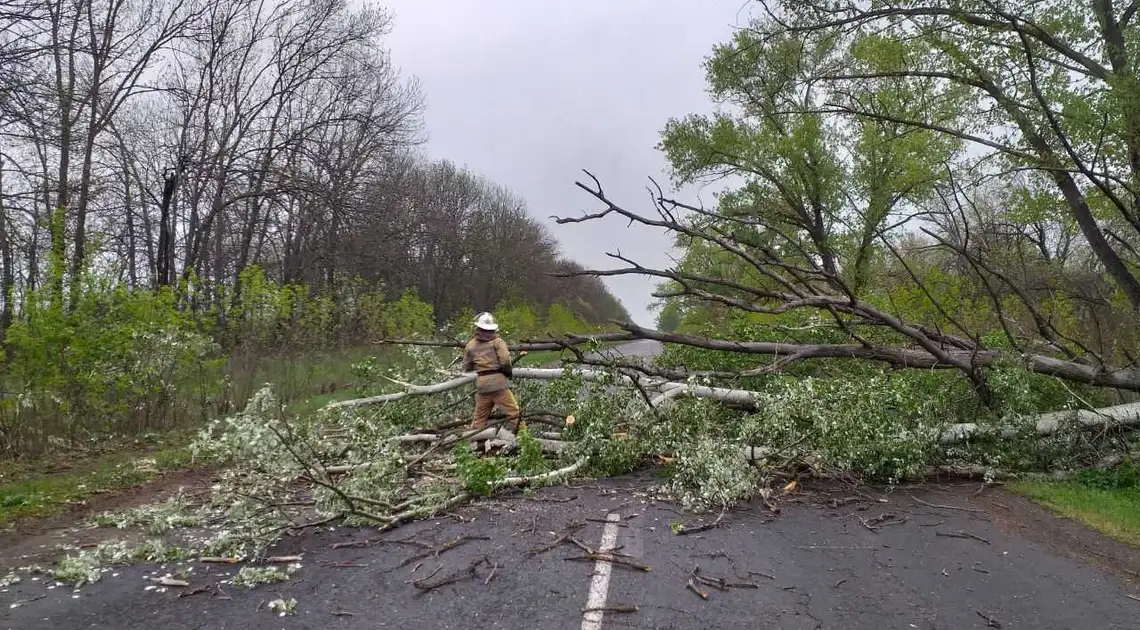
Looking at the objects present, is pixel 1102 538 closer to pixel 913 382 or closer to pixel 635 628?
pixel 913 382

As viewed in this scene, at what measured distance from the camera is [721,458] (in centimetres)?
680

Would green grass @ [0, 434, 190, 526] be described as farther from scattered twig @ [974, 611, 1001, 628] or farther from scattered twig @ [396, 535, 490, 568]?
scattered twig @ [974, 611, 1001, 628]

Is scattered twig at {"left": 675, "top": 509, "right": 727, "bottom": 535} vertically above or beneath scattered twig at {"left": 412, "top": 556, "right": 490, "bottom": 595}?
beneath

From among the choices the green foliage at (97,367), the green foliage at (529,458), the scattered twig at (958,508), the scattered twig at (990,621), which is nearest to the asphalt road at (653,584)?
the scattered twig at (990,621)

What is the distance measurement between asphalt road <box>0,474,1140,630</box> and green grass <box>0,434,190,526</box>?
264 centimetres

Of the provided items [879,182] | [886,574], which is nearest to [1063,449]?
[886,574]

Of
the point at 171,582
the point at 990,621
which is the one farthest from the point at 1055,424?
the point at 171,582

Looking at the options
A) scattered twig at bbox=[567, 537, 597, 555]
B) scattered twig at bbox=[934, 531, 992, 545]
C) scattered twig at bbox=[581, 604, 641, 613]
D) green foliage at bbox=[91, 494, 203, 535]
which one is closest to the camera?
scattered twig at bbox=[581, 604, 641, 613]

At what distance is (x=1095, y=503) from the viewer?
6.55 m

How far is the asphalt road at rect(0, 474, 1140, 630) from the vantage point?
153 inches

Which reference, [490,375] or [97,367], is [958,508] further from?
[97,367]

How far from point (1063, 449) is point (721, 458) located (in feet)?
12.6

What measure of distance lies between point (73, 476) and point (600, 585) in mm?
6394

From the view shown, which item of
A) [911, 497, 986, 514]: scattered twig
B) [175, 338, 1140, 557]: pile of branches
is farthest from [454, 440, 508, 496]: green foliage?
[911, 497, 986, 514]: scattered twig
